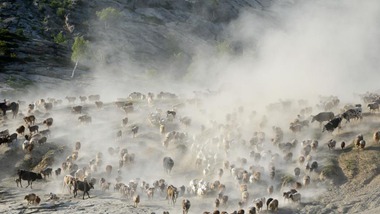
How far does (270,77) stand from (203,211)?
199 ft

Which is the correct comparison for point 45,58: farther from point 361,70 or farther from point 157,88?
point 361,70

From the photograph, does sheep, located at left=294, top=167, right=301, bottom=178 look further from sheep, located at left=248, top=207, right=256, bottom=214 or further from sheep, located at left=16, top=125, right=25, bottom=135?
sheep, located at left=16, top=125, right=25, bottom=135

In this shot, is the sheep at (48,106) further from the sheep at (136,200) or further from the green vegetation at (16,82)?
the sheep at (136,200)

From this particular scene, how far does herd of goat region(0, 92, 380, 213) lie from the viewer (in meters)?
31.7

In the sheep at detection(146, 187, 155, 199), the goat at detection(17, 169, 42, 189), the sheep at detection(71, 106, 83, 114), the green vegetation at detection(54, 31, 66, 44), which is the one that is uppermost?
the green vegetation at detection(54, 31, 66, 44)

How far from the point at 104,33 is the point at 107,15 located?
636cm

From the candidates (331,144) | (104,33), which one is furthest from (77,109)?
(104,33)

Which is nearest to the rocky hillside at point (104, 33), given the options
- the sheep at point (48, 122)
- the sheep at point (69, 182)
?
the sheep at point (48, 122)

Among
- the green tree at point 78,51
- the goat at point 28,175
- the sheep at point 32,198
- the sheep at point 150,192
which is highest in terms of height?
the green tree at point 78,51

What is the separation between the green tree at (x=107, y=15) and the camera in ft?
435

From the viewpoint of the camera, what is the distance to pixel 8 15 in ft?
396

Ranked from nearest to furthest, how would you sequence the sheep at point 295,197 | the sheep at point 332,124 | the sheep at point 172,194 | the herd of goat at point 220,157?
the sheep at point 295,197 → the sheep at point 172,194 → the herd of goat at point 220,157 → the sheep at point 332,124

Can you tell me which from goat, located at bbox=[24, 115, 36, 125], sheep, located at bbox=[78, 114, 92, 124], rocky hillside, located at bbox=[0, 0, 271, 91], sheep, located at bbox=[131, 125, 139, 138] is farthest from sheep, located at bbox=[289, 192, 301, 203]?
rocky hillside, located at bbox=[0, 0, 271, 91]

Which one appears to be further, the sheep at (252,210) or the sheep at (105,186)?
the sheep at (105,186)
